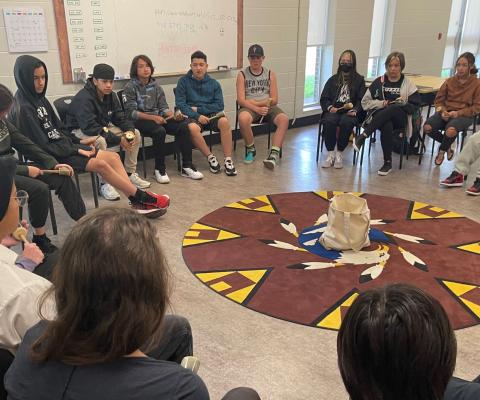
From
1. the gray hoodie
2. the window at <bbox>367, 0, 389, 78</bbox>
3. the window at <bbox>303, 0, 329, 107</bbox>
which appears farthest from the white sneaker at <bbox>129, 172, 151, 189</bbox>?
the window at <bbox>367, 0, 389, 78</bbox>

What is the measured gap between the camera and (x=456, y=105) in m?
4.75

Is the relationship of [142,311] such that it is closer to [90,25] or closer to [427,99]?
[90,25]

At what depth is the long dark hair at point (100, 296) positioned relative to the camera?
945 millimetres

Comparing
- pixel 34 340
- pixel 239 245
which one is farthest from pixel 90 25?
pixel 34 340

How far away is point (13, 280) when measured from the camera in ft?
4.17

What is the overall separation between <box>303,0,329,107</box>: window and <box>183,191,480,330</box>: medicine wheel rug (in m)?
3.38

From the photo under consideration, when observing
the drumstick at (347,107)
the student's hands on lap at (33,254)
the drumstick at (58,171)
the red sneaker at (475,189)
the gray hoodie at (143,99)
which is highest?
the gray hoodie at (143,99)

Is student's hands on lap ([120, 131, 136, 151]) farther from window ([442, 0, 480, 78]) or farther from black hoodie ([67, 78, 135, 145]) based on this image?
window ([442, 0, 480, 78])

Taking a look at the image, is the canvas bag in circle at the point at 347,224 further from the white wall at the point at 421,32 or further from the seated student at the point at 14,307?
the white wall at the point at 421,32

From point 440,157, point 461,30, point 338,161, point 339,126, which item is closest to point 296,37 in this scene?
point 339,126

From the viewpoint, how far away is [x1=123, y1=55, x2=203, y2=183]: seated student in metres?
4.39

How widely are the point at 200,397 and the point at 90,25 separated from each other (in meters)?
3.99

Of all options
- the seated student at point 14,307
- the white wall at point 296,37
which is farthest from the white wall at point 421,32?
the seated student at point 14,307

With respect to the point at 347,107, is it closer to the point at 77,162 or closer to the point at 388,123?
the point at 388,123
